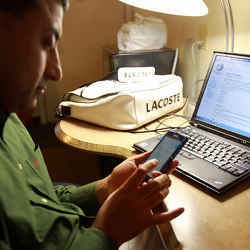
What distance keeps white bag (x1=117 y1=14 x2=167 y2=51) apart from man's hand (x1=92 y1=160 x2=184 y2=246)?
3.51 ft

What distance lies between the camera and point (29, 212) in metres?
0.56

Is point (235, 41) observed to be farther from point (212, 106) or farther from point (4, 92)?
point (4, 92)

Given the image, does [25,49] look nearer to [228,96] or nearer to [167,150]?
[167,150]

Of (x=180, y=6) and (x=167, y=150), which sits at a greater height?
(x=180, y=6)

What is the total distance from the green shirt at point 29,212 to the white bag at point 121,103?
1.38ft

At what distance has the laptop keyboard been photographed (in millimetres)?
791

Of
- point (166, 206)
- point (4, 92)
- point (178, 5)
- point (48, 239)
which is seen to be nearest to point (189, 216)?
point (166, 206)

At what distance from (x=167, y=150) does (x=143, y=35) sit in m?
0.95

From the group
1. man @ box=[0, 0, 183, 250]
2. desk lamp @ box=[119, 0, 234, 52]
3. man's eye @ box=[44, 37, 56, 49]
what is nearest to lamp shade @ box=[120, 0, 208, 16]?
desk lamp @ box=[119, 0, 234, 52]

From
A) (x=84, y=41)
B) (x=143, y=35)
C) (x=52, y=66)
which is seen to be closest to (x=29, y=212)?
(x=52, y=66)

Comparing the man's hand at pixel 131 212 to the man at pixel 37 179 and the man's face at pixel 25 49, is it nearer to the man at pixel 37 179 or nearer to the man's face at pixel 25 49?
the man at pixel 37 179

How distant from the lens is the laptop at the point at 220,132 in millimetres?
768

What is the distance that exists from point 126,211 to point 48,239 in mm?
169

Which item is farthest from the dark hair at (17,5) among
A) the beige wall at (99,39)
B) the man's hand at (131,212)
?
the beige wall at (99,39)
